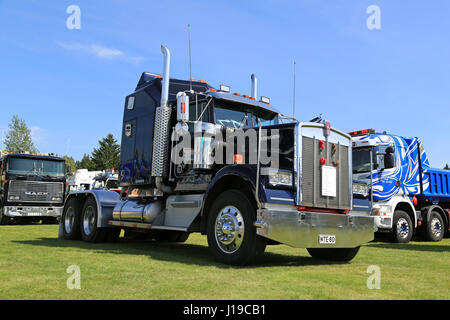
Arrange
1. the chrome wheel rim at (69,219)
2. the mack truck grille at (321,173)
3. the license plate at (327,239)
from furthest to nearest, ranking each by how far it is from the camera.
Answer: the chrome wheel rim at (69,219)
the mack truck grille at (321,173)
the license plate at (327,239)

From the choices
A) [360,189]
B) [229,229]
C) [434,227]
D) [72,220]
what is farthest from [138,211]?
[434,227]

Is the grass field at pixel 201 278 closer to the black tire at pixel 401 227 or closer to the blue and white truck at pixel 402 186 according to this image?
the blue and white truck at pixel 402 186

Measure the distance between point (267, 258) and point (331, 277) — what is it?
2.36m

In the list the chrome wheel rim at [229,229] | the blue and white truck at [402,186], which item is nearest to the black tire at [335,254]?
the chrome wheel rim at [229,229]

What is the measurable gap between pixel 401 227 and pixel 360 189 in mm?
5870

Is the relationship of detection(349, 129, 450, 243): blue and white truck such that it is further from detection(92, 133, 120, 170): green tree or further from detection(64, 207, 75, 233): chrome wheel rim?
detection(92, 133, 120, 170): green tree

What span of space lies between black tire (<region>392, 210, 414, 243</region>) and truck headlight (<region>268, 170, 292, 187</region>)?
24.3 ft

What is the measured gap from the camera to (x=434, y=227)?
14.2 m

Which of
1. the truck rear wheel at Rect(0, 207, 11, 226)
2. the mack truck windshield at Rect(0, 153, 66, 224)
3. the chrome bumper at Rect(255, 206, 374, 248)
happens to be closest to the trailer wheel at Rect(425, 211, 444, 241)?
the chrome bumper at Rect(255, 206, 374, 248)

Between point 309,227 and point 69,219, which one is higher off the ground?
point 309,227

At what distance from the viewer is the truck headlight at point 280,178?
6.28m

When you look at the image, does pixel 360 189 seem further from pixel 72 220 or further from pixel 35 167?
pixel 35 167
